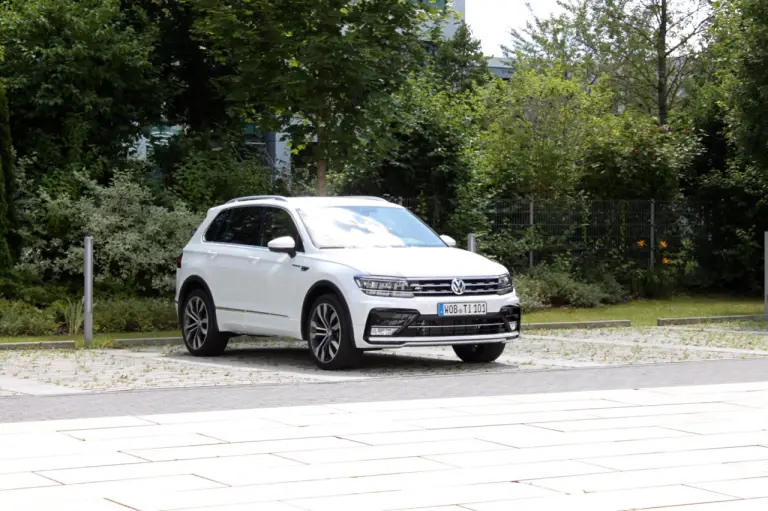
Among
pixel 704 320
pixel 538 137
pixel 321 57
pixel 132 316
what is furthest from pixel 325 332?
pixel 538 137

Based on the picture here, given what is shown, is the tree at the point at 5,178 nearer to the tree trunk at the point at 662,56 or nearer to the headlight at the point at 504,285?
the headlight at the point at 504,285

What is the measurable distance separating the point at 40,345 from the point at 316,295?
4.56 m

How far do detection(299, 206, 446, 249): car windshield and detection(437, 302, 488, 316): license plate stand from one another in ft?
4.49

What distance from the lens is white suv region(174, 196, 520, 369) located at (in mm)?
13195

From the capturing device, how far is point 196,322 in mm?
15719

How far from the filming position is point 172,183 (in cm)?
2345

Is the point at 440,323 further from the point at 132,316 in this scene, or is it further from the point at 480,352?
the point at 132,316

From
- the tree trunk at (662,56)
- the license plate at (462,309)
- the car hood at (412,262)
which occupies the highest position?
the tree trunk at (662,56)

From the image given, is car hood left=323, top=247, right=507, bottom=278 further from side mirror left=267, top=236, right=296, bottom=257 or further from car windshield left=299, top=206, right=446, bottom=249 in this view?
side mirror left=267, top=236, right=296, bottom=257

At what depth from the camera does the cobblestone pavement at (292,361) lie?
12555 mm

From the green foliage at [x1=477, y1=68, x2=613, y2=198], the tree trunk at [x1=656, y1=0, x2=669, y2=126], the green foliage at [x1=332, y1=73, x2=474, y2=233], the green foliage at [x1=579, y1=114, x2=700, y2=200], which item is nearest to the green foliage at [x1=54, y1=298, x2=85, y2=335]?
the green foliage at [x1=332, y1=73, x2=474, y2=233]

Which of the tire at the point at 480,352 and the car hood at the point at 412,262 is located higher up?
the car hood at the point at 412,262

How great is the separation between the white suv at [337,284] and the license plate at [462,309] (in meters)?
0.01

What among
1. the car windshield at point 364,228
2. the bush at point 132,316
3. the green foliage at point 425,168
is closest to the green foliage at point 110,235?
the bush at point 132,316
